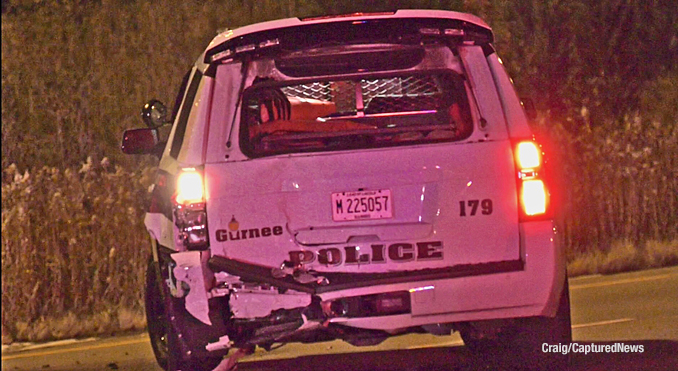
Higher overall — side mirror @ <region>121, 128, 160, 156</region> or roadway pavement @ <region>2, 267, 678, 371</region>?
side mirror @ <region>121, 128, 160, 156</region>

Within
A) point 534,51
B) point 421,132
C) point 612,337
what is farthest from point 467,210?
point 534,51

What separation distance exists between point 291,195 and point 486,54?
3.86 ft

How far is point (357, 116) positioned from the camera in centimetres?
774

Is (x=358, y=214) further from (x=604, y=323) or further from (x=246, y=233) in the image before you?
(x=604, y=323)

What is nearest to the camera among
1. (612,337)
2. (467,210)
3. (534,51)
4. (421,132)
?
(467,210)

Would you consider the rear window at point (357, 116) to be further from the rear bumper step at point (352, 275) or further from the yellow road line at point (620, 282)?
the yellow road line at point (620, 282)

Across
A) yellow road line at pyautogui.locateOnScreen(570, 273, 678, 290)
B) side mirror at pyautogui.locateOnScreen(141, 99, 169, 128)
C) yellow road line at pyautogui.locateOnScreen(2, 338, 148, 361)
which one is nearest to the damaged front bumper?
side mirror at pyautogui.locateOnScreen(141, 99, 169, 128)

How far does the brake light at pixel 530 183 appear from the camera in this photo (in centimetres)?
675

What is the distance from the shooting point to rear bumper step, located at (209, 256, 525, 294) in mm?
6684

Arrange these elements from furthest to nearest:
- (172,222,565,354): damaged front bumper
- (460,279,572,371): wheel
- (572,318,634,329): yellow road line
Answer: (572,318,634,329): yellow road line < (460,279,572,371): wheel < (172,222,565,354): damaged front bumper

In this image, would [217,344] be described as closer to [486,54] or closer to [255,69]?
[255,69]

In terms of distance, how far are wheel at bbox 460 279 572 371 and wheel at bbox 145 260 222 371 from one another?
1.35 metres

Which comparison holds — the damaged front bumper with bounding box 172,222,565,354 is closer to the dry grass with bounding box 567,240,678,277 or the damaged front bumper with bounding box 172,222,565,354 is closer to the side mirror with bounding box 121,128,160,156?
the side mirror with bounding box 121,128,160,156

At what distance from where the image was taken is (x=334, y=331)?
6.85 meters
